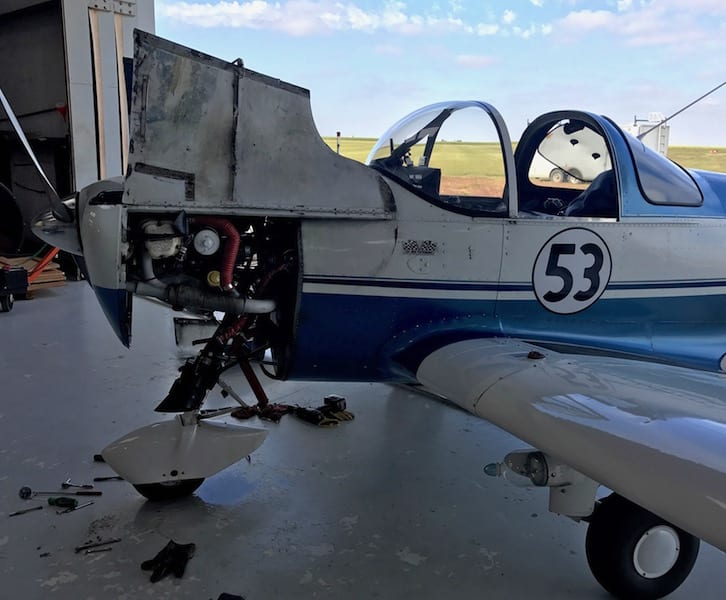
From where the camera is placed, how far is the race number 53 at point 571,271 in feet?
9.53

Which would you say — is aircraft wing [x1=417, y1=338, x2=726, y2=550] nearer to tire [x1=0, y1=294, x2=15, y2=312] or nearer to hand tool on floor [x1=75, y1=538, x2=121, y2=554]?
hand tool on floor [x1=75, y1=538, x2=121, y2=554]

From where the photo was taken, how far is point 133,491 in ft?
9.41

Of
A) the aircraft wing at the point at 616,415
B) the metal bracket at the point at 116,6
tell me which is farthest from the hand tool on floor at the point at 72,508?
the metal bracket at the point at 116,6

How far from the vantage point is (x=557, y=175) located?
369 cm

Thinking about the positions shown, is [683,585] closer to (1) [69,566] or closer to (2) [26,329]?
(1) [69,566]

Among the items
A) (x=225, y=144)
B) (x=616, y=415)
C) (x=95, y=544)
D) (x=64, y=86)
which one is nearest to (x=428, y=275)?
(x=225, y=144)

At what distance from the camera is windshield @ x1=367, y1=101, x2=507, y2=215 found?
286 cm

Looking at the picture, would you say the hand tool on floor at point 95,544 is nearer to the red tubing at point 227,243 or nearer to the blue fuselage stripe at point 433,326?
the blue fuselage stripe at point 433,326

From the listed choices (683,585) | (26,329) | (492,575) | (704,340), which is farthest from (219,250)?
(26,329)

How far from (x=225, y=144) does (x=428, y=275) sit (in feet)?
3.57

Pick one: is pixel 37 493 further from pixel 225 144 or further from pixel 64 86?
pixel 64 86

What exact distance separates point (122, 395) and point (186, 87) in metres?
2.55

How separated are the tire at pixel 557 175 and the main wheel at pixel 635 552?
2092mm

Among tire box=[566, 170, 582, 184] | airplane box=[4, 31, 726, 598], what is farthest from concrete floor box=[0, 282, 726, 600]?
tire box=[566, 170, 582, 184]
